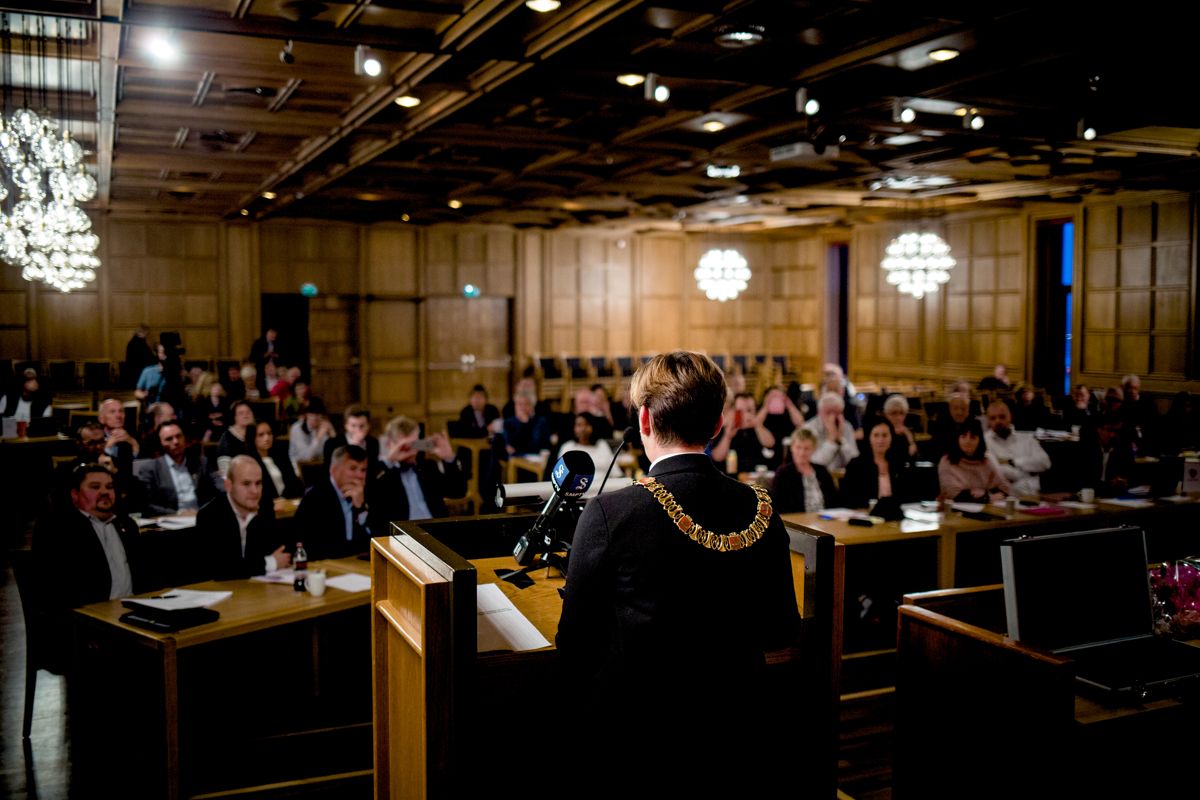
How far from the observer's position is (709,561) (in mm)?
1859

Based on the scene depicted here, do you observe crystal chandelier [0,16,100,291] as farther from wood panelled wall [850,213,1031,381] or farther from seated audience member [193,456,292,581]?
wood panelled wall [850,213,1031,381]

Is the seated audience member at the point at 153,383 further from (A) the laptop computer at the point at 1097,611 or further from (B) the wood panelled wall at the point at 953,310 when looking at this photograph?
(B) the wood panelled wall at the point at 953,310

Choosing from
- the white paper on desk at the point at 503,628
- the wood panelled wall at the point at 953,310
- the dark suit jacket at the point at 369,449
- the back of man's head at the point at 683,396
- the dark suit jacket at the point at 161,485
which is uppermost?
the wood panelled wall at the point at 953,310

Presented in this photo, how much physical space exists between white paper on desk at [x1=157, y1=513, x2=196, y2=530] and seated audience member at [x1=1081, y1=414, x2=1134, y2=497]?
6208 millimetres

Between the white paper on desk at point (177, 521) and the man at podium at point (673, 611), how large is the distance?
4.46 meters

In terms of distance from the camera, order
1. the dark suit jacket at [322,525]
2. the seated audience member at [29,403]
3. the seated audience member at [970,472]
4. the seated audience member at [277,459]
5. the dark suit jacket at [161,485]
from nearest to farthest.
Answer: the dark suit jacket at [322,525]
the dark suit jacket at [161,485]
the seated audience member at [970,472]
the seated audience member at [277,459]
the seated audience member at [29,403]

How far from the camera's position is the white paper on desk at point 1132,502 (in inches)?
255

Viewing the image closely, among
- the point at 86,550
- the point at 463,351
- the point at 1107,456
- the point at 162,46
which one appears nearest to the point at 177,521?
the point at 86,550

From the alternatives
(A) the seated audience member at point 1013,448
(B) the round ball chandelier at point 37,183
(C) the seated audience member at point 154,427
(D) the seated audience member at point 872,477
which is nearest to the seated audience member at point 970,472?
(D) the seated audience member at point 872,477

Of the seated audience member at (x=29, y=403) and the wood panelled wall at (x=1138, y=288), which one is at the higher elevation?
the wood panelled wall at (x=1138, y=288)

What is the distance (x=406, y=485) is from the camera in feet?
21.0

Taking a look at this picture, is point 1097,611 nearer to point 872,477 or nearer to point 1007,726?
point 1007,726

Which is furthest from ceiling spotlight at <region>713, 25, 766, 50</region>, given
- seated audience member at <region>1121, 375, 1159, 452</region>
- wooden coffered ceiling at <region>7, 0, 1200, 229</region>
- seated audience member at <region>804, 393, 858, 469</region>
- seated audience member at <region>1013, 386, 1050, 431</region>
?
A: seated audience member at <region>1013, 386, 1050, 431</region>

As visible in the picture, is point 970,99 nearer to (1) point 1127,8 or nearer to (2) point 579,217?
(1) point 1127,8
